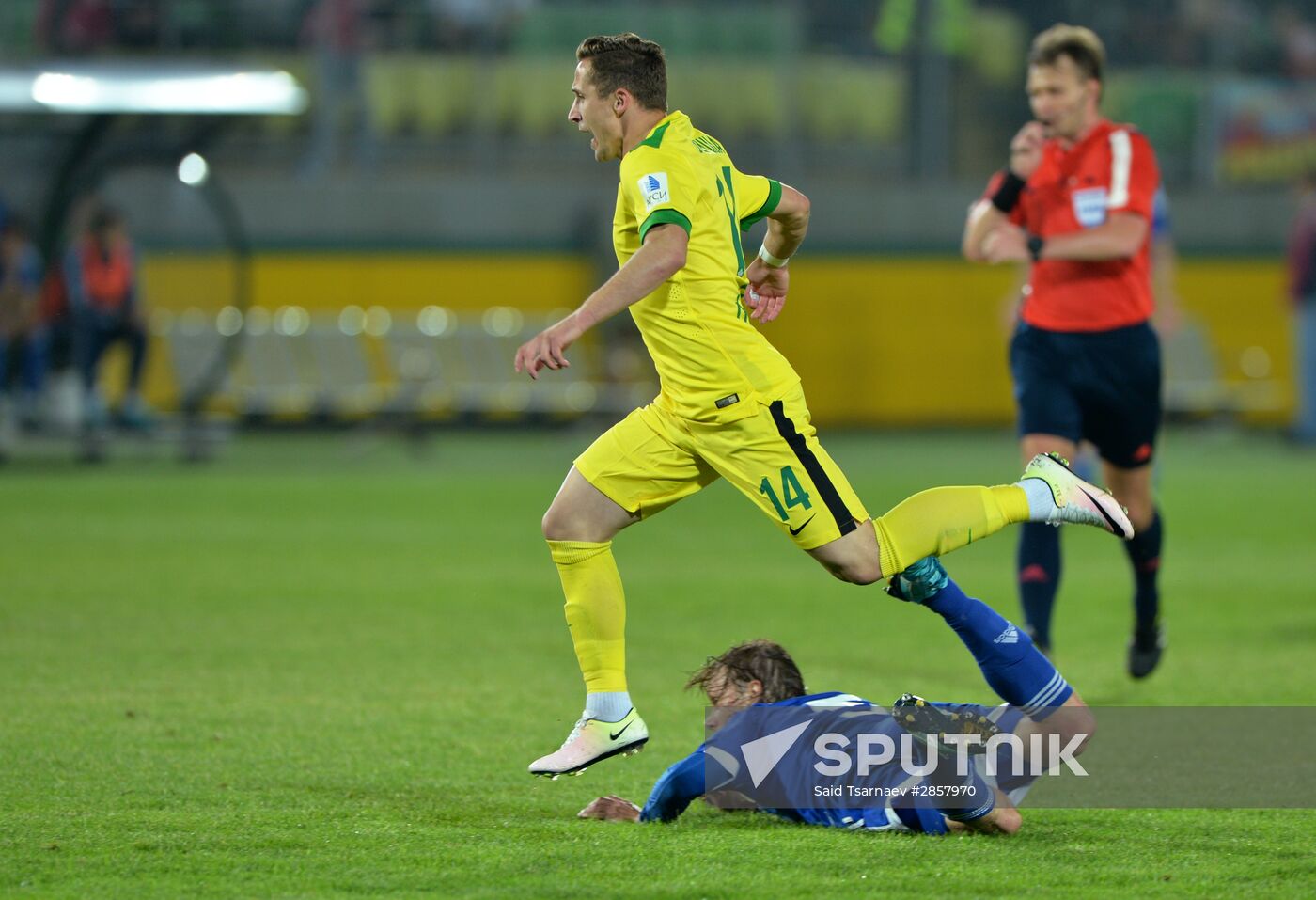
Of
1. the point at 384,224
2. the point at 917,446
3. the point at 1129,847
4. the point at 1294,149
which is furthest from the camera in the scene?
the point at 1294,149

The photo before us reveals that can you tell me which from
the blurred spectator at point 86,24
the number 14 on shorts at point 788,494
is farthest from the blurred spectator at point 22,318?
the number 14 on shorts at point 788,494

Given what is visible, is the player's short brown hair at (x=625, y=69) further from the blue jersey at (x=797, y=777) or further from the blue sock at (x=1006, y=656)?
the blue jersey at (x=797, y=777)

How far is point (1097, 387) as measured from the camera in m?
7.01

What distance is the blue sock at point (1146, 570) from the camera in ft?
23.8

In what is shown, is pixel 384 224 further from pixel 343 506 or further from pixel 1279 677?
pixel 1279 677

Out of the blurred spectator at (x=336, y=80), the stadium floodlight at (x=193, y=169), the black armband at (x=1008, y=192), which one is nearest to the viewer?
the black armband at (x=1008, y=192)

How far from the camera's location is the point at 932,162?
87.5ft

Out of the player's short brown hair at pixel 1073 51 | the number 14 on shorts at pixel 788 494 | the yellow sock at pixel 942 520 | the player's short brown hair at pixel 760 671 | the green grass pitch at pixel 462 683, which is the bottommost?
the green grass pitch at pixel 462 683

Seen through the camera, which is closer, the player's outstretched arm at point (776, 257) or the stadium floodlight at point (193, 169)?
the player's outstretched arm at point (776, 257)

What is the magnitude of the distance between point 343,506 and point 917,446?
9093 mm

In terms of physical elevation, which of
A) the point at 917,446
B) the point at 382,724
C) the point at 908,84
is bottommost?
the point at 917,446

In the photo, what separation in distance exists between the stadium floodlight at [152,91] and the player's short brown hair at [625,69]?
13705 millimetres

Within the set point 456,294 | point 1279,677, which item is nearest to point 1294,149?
point 456,294

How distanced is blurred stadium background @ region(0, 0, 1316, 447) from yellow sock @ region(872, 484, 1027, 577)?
719 inches
